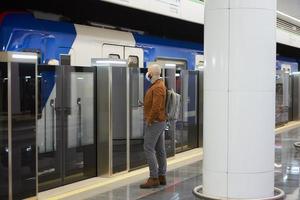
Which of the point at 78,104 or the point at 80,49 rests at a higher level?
the point at 80,49

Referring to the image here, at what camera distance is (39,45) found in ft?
24.8

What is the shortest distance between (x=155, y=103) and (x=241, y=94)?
144 centimetres

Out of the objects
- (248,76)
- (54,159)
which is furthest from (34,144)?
(248,76)

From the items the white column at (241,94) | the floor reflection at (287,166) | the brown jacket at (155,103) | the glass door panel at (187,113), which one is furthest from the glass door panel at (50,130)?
the glass door panel at (187,113)

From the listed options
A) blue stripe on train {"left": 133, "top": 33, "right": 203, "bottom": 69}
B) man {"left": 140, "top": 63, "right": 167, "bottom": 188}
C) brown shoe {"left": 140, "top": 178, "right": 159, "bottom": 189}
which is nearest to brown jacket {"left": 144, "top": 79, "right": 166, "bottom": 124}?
man {"left": 140, "top": 63, "right": 167, "bottom": 188}

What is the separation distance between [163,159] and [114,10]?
16.1ft

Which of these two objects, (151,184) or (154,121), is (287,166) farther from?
(154,121)

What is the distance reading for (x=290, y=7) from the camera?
19641mm

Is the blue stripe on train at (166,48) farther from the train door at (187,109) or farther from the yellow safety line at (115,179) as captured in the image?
the yellow safety line at (115,179)

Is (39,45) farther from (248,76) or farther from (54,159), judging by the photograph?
(248,76)

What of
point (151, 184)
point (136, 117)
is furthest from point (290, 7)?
point (151, 184)

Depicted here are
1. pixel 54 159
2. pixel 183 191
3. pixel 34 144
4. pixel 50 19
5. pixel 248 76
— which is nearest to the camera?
pixel 248 76

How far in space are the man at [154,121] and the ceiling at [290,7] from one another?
1304cm

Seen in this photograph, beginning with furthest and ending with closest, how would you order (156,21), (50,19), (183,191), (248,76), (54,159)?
(156,21) < (50,19) < (54,159) < (183,191) < (248,76)
